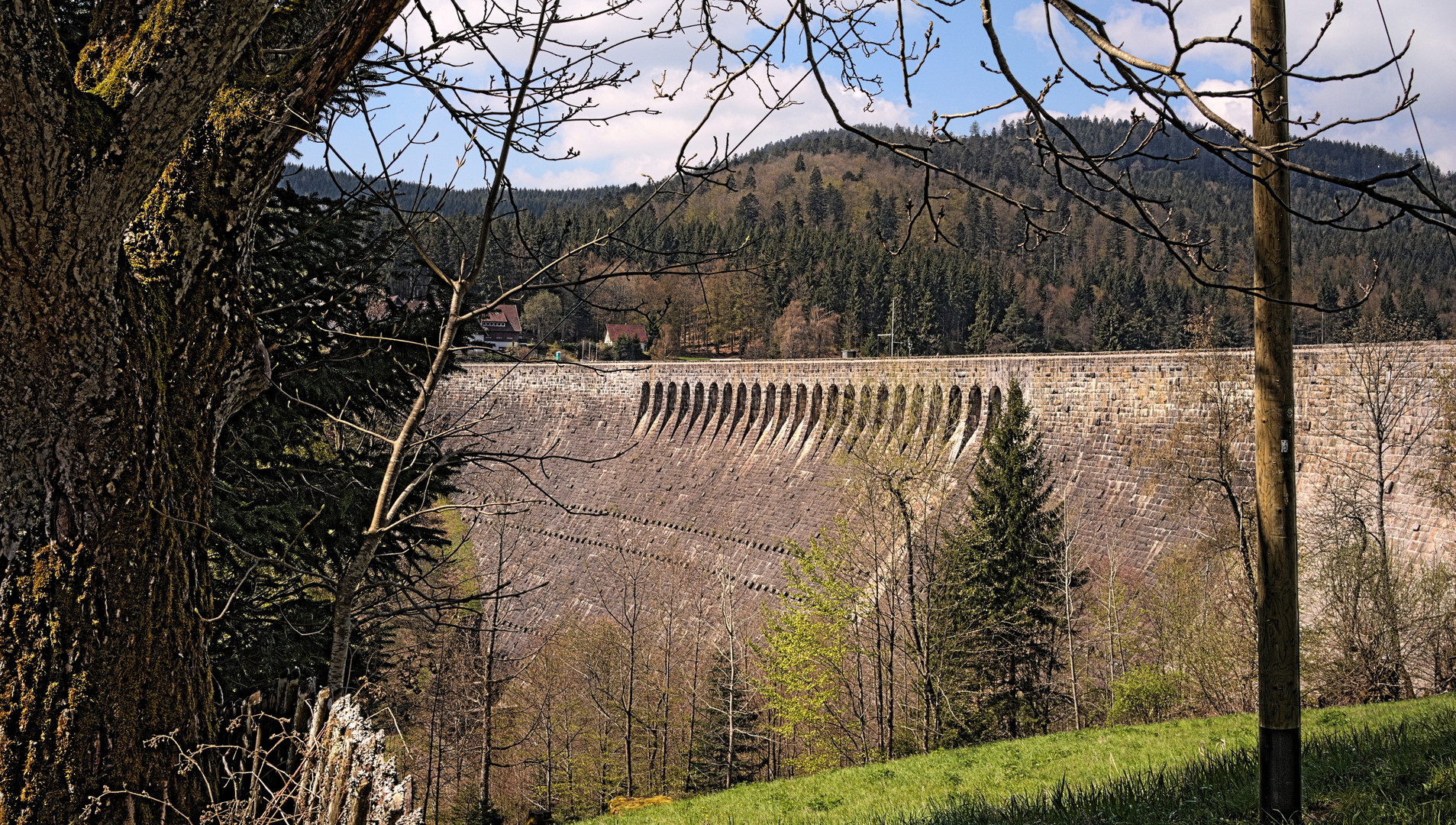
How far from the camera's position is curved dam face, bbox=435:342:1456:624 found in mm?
18359

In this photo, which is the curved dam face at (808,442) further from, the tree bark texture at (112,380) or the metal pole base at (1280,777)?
the metal pole base at (1280,777)

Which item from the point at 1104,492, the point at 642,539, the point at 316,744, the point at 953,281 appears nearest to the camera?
the point at 316,744

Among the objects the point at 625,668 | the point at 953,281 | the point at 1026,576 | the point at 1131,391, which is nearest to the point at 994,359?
the point at 1131,391

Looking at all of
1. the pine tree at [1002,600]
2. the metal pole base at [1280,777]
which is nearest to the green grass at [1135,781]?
the metal pole base at [1280,777]

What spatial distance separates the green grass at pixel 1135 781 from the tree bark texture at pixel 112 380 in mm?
3511

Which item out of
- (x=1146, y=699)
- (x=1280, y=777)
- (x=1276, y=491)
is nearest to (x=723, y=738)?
(x=1146, y=699)

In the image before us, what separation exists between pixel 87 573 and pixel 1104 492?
72.6 feet

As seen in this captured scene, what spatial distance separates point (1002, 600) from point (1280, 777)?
54.7 ft

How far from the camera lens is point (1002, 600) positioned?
2006 cm

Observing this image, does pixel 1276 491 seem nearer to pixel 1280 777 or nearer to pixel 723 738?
pixel 1280 777

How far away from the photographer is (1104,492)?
22172mm

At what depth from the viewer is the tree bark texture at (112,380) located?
2.48 meters

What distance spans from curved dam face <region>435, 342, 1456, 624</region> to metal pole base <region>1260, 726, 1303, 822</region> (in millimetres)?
3278

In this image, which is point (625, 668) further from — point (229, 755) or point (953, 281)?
point (953, 281)
